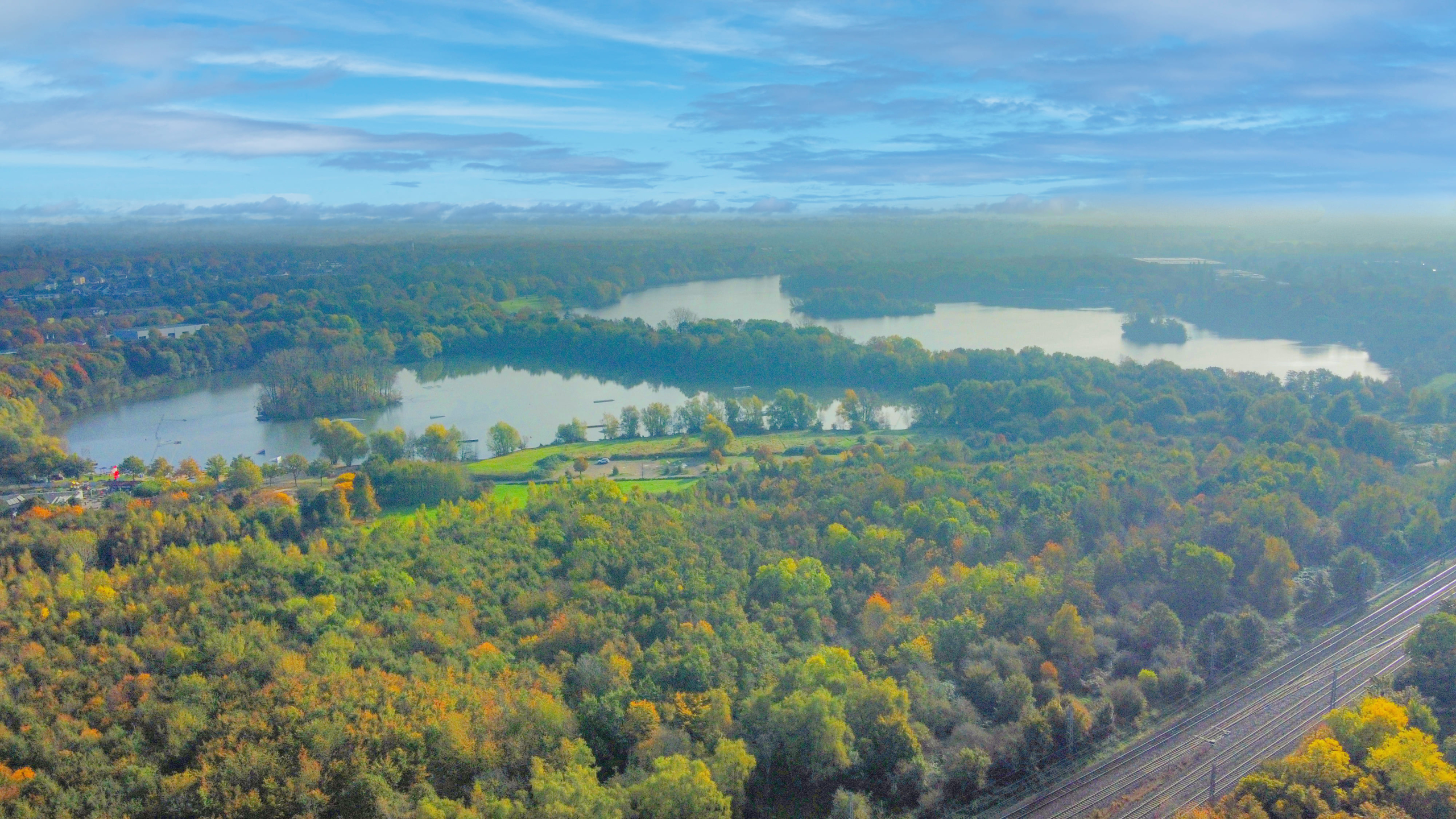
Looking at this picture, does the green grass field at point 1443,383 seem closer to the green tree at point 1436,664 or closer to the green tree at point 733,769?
the green tree at point 1436,664

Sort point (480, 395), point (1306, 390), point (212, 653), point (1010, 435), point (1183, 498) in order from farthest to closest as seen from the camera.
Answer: point (480, 395) < point (1306, 390) < point (1010, 435) < point (1183, 498) < point (212, 653)

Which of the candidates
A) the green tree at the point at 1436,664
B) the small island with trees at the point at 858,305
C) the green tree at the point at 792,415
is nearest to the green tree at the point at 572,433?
the green tree at the point at 792,415

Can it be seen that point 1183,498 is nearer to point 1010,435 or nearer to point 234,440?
point 1010,435

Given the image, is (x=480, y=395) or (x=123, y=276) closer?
(x=480, y=395)

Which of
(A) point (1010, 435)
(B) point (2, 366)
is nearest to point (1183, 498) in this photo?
(A) point (1010, 435)

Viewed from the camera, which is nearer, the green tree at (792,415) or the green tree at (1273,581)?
the green tree at (1273,581)

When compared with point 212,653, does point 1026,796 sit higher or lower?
lower

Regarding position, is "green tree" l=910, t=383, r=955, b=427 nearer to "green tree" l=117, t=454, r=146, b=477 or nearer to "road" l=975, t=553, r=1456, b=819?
"road" l=975, t=553, r=1456, b=819
